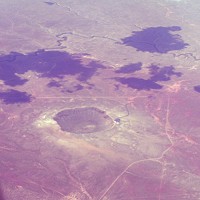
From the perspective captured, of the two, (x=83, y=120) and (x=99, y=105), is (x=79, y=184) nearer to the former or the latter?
(x=83, y=120)

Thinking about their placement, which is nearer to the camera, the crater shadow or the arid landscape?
the arid landscape

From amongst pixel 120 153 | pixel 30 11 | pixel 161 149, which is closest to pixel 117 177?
pixel 120 153

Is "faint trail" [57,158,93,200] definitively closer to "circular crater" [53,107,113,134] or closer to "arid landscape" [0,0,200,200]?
"arid landscape" [0,0,200,200]

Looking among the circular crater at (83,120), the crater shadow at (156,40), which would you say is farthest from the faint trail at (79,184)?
the crater shadow at (156,40)

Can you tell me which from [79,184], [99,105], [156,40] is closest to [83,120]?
[99,105]

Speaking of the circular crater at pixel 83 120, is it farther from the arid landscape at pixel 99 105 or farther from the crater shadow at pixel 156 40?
the crater shadow at pixel 156 40

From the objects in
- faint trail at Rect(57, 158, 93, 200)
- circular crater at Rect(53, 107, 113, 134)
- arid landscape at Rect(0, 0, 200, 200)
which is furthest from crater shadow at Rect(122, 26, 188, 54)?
faint trail at Rect(57, 158, 93, 200)

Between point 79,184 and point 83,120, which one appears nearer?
point 79,184
